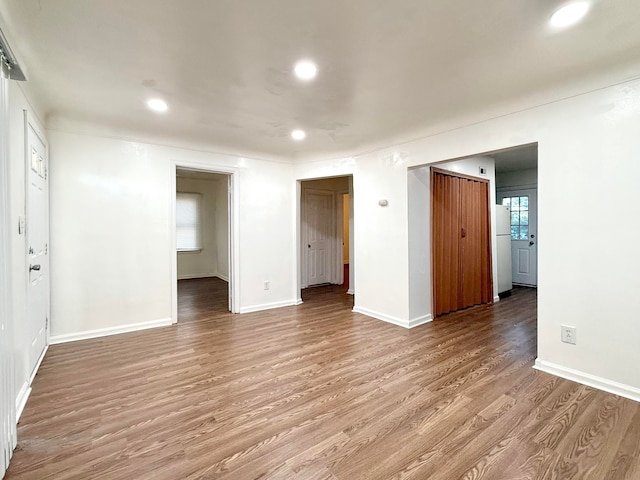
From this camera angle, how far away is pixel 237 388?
2.29 meters

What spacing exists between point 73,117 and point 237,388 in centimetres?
320

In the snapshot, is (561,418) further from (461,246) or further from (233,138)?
(233,138)

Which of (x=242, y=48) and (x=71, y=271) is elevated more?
(x=242, y=48)

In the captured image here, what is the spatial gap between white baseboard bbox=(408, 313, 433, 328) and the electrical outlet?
1540 mm

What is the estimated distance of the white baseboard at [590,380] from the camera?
2.13 metres

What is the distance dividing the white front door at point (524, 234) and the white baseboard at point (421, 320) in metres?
3.54

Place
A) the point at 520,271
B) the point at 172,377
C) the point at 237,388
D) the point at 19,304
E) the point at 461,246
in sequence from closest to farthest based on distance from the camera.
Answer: the point at 19,304
the point at 237,388
the point at 172,377
the point at 461,246
the point at 520,271

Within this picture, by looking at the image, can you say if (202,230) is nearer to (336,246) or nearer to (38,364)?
(336,246)

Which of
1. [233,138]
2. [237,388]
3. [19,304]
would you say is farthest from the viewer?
[233,138]

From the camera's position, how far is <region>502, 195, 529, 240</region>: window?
625 cm

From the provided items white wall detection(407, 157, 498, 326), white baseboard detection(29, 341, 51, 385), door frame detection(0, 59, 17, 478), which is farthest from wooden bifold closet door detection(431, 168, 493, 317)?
white baseboard detection(29, 341, 51, 385)

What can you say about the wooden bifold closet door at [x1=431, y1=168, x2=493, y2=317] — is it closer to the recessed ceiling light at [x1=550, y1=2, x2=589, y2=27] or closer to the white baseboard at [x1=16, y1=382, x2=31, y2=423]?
the recessed ceiling light at [x1=550, y1=2, x2=589, y2=27]

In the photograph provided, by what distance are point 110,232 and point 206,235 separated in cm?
426

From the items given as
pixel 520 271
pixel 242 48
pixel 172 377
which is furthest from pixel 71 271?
pixel 520 271
